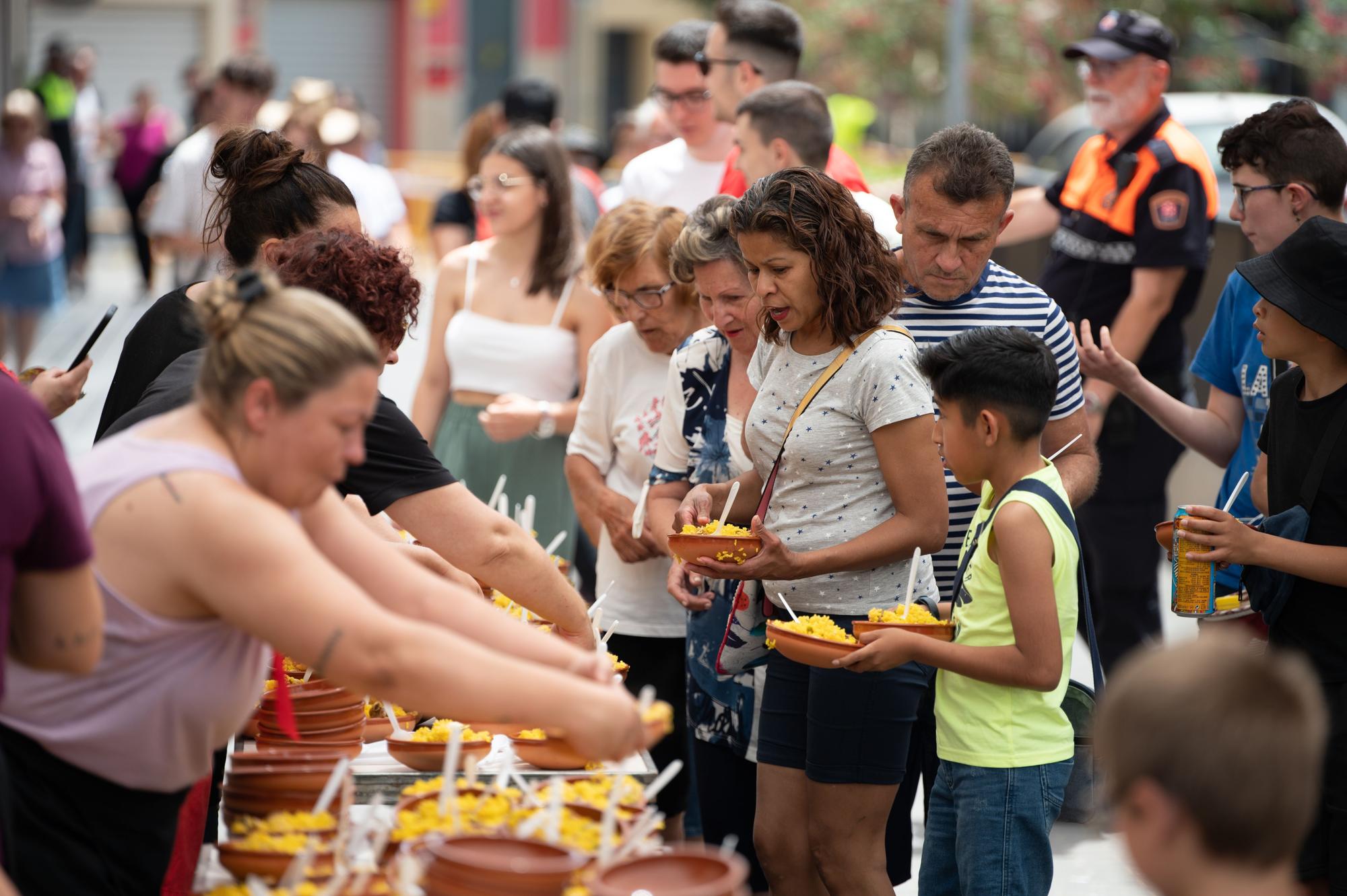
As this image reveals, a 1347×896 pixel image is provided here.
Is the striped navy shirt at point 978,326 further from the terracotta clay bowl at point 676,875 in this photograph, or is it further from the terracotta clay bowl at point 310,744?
the terracotta clay bowl at point 676,875

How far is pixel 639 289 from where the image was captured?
4.00 meters

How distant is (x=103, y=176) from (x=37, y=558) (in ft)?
66.3

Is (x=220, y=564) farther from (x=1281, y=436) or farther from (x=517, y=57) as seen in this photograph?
(x=517, y=57)

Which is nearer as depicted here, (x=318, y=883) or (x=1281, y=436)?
(x=318, y=883)

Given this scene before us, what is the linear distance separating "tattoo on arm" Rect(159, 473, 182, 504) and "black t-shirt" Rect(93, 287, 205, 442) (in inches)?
53.7

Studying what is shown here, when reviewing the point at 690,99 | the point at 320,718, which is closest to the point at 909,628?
the point at 320,718

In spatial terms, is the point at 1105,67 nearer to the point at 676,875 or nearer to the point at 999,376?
the point at 999,376

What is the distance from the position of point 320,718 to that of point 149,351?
101cm

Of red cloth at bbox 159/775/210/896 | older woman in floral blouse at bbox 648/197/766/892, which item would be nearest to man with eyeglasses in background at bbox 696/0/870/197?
older woman in floral blouse at bbox 648/197/766/892

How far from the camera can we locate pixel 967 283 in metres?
3.47

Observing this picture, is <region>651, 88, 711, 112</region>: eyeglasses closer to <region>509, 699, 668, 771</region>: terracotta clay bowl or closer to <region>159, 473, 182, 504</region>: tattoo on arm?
<region>509, 699, 668, 771</region>: terracotta clay bowl

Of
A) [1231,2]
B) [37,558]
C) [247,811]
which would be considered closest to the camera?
[37,558]

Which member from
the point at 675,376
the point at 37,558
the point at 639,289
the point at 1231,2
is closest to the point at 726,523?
the point at 675,376

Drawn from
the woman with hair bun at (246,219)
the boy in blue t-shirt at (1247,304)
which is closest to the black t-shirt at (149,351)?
the woman with hair bun at (246,219)
